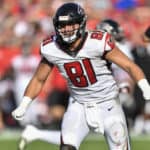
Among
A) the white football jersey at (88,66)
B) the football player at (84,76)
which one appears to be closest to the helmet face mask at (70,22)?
the football player at (84,76)

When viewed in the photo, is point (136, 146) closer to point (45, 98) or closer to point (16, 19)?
point (45, 98)

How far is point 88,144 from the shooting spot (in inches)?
377

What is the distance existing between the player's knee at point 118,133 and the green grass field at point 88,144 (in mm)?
2771

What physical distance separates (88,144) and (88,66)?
3.49 m

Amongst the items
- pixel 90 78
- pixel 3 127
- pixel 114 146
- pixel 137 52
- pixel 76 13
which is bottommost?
pixel 3 127

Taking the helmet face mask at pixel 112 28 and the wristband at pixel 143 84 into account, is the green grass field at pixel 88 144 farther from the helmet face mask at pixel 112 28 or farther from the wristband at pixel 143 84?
the wristband at pixel 143 84

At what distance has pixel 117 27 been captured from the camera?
768 cm

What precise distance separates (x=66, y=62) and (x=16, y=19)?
17.5ft

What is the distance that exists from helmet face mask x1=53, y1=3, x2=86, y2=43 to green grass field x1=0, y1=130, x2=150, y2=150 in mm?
3170

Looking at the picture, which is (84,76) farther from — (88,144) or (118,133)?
(88,144)

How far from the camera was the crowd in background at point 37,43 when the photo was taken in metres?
10.8

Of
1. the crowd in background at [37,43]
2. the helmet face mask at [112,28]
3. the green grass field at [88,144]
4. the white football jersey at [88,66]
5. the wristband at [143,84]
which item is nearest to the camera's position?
the wristband at [143,84]

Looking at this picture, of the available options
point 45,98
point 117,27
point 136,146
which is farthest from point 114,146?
point 45,98

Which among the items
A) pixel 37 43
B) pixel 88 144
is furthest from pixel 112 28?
pixel 37 43
